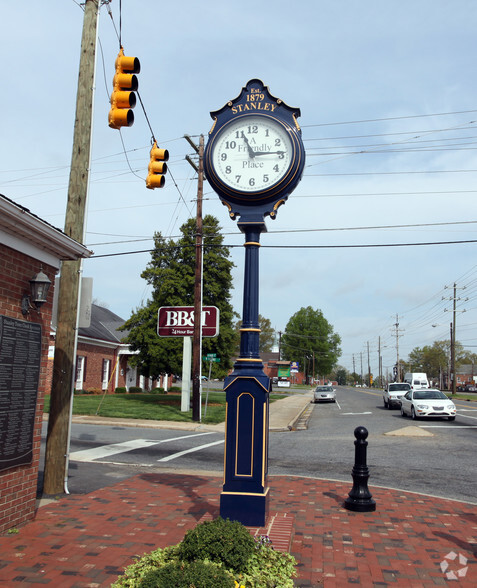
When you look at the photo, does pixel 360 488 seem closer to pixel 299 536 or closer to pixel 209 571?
pixel 299 536

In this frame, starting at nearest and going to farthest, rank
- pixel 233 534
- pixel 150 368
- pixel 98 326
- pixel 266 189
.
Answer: pixel 233 534
pixel 266 189
pixel 150 368
pixel 98 326

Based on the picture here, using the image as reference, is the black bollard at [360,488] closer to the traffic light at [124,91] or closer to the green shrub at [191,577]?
the green shrub at [191,577]

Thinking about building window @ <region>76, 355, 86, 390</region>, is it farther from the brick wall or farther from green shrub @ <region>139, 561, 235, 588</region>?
green shrub @ <region>139, 561, 235, 588</region>

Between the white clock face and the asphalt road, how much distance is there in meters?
5.08

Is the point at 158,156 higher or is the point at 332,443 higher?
the point at 158,156

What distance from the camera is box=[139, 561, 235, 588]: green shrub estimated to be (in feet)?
10.0

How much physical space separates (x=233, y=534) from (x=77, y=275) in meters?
5.17

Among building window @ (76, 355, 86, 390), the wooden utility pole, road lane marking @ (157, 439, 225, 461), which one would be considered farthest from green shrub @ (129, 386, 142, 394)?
the wooden utility pole

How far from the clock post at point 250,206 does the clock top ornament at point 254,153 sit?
1 cm

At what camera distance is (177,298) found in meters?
24.9

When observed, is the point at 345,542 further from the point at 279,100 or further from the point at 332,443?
the point at 332,443

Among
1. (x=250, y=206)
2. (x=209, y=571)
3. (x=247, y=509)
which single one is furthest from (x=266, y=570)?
(x=250, y=206)

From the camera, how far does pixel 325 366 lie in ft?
330

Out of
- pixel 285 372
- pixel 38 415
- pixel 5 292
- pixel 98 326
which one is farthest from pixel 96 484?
pixel 285 372
